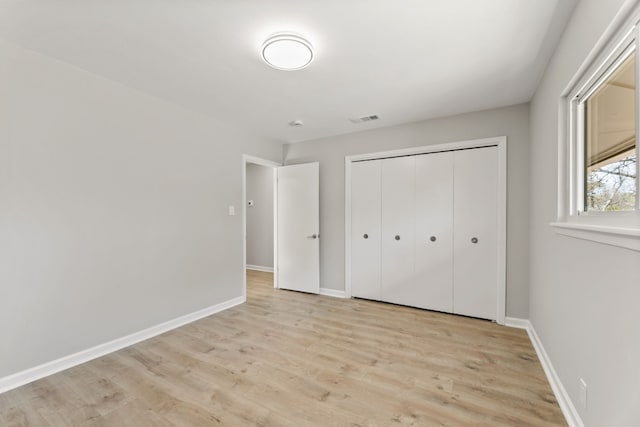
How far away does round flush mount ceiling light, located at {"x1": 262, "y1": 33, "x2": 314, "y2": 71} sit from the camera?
1.92m

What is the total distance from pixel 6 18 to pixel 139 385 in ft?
8.60

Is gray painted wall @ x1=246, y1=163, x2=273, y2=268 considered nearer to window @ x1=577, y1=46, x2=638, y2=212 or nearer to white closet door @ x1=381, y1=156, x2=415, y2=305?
white closet door @ x1=381, y1=156, x2=415, y2=305

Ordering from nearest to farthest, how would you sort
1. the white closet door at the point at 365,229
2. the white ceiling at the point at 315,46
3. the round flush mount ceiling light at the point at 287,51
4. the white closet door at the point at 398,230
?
1. the white ceiling at the point at 315,46
2. the round flush mount ceiling light at the point at 287,51
3. the white closet door at the point at 398,230
4. the white closet door at the point at 365,229

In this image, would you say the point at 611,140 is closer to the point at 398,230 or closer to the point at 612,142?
the point at 612,142

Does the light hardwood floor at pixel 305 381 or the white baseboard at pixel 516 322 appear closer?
the light hardwood floor at pixel 305 381

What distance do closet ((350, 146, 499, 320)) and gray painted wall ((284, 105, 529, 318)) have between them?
0.56 feet

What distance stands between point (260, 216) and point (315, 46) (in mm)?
4770

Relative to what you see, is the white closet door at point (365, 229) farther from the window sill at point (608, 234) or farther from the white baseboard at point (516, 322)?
the window sill at point (608, 234)

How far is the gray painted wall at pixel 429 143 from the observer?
10.0 ft

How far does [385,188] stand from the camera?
3865 mm

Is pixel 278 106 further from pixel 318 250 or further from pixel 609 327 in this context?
pixel 609 327

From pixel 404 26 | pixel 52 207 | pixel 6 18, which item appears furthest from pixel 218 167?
pixel 404 26

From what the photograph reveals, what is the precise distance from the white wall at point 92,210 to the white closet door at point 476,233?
3057 millimetres

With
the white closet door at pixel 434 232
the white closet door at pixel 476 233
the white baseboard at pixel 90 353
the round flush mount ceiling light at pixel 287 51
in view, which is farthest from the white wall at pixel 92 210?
the white closet door at pixel 476 233
